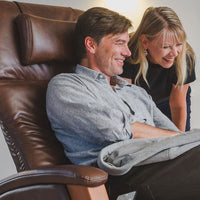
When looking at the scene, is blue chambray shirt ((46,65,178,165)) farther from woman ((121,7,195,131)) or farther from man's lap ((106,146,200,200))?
woman ((121,7,195,131))

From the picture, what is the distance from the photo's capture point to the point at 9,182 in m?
1.03

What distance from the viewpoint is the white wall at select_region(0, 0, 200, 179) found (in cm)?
217

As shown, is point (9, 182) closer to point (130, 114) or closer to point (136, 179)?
point (136, 179)

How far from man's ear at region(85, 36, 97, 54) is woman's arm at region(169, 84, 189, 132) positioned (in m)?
0.64

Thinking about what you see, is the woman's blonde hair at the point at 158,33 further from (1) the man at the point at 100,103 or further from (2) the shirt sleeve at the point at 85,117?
(2) the shirt sleeve at the point at 85,117

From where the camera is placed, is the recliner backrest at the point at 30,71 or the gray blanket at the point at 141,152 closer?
the gray blanket at the point at 141,152

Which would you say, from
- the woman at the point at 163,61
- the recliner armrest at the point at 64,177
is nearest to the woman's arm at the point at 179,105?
the woman at the point at 163,61

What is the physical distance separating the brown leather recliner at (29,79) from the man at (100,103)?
0.06 metres

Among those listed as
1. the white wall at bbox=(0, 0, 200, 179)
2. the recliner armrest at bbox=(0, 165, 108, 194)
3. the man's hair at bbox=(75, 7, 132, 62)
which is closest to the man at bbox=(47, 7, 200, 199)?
the man's hair at bbox=(75, 7, 132, 62)

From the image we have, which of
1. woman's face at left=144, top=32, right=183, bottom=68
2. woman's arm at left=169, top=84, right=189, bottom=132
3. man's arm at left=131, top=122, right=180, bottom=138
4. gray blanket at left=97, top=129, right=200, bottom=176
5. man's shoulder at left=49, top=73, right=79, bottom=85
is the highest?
woman's face at left=144, top=32, right=183, bottom=68

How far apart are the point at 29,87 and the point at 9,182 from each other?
1.69ft

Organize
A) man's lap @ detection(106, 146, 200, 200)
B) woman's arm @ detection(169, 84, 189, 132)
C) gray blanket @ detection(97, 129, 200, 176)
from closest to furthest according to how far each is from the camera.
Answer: man's lap @ detection(106, 146, 200, 200)
gray blanket @ detection(97, 129, 200, 176)
woman's arm @ detection(169, 84, 189, 132)

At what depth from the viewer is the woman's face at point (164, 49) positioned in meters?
1.84

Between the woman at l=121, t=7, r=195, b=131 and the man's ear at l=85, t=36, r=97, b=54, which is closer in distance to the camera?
the man's ear at l=85, t=36, r=97, b=54
